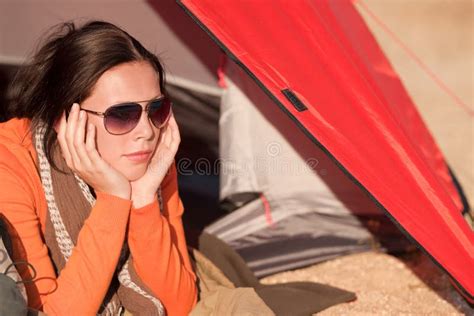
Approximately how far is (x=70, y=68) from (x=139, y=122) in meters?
0.20

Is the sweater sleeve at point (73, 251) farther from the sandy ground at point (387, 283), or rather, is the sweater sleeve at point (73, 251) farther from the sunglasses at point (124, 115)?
the sandy ground at point (387, 283)

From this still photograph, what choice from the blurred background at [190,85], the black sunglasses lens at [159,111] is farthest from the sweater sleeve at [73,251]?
the blurred background at [190,85]

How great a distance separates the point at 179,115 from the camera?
295 cm

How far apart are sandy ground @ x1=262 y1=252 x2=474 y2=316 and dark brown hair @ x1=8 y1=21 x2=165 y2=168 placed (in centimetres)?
98

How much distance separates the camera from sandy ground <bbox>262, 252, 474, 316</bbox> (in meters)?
2.33

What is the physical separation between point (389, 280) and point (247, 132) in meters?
0.69

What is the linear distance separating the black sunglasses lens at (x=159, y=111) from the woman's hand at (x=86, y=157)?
144 millimetres

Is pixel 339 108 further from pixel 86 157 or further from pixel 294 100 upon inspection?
pixel 86 157

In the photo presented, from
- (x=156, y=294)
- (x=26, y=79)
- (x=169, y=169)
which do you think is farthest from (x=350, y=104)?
(x=26, y=79)

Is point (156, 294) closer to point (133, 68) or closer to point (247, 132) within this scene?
point (133, 68)

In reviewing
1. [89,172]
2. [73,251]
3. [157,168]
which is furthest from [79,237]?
[157,168]

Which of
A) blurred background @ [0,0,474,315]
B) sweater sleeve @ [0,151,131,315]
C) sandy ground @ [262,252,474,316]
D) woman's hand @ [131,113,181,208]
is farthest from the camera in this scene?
blurred background @ [0,0,474,315]

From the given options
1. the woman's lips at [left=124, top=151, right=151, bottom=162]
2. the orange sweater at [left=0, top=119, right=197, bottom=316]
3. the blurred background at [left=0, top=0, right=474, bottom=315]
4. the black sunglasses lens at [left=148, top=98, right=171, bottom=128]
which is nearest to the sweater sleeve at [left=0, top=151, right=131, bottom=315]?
the orange sweater at [left=0, top=119, right=197, bottom=316]

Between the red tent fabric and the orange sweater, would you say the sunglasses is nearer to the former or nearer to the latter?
the orange sweater
